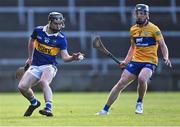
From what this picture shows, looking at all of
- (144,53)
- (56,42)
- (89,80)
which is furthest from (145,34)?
(89,80)

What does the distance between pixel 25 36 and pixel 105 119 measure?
883 inches

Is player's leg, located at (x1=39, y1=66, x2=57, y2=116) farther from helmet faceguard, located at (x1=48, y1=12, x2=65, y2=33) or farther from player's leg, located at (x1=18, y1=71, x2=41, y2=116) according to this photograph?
helmet faceguard, located at (x1=48, y1=12, x2=65, y2=33)

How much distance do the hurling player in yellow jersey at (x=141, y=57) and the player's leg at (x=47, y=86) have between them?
56.7 inches

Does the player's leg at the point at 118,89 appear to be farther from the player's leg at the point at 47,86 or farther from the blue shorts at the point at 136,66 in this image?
the player's leg at the point at 47,86

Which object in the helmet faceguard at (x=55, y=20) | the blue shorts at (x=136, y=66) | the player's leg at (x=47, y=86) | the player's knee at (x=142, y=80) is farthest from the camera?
the blue shorts at (x=136, y=66)

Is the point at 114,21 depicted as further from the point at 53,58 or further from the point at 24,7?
the point at 53,58

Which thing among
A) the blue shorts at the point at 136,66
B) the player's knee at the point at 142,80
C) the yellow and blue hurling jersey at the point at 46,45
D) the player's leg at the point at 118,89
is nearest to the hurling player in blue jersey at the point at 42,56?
the yellow and blue hurling jersey at the point at 46,45

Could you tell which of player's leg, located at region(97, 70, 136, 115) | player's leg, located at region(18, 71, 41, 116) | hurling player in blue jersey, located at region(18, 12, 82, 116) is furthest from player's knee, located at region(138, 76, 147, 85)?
player's leg, located at region(18, 71, 41, 116)

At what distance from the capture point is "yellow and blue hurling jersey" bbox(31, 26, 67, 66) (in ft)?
59.7

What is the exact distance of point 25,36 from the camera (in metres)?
39.0

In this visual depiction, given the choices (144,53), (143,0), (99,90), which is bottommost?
(99,90)

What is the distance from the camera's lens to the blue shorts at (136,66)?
18812 millimetres

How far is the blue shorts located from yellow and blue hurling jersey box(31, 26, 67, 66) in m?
1.58

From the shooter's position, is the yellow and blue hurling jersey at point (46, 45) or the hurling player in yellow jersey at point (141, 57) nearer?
the yellow and blue hurling jersey at point (46, 45)
